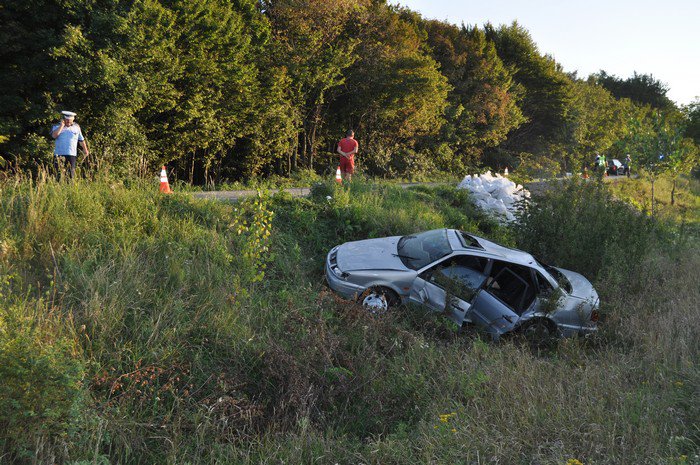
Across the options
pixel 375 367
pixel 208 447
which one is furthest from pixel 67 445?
pixel 375 367

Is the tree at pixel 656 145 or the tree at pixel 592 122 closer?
the tree at pixel 656 145

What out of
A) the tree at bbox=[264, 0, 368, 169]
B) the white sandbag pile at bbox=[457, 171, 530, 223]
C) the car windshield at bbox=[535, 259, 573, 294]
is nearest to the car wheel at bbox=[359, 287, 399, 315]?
the car windshield at bbox=[535, 259, 573, 294]

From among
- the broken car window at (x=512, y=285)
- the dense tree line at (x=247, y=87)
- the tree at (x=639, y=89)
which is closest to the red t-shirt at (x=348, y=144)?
the dense tree line at (x=247, y=87)

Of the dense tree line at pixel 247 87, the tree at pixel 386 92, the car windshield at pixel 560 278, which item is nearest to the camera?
the car windshield at pixel 560 278

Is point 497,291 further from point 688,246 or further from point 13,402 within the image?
point 688,246

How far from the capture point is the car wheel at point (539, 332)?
7.05 meters

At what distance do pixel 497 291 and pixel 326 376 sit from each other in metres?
3.47

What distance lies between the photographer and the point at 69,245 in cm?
631

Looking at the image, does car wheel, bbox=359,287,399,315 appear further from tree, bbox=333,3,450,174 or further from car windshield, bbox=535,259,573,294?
tree, bbox=333,3,450,174

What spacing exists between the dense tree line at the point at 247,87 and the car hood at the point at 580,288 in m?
Result: 3.90

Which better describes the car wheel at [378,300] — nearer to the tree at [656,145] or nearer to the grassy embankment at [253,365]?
the grassy embankment at [253,365]

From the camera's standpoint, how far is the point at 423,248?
7.75 meters

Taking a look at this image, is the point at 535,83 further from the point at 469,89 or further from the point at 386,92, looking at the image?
the point at 386,92

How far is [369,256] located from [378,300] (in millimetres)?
862
